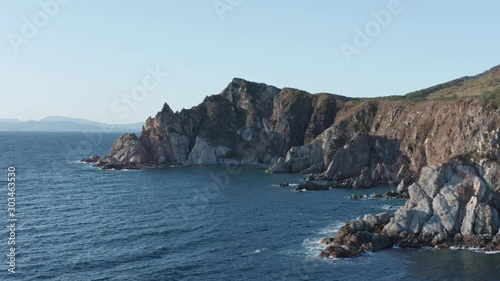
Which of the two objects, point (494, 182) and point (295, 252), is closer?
point (295, 252)

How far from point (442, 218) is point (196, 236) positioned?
136 feet

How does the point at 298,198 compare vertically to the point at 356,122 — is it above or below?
below

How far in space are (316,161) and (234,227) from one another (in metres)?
83.6

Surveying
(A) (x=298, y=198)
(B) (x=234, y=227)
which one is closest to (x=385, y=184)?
(A) (x=298, y=198)

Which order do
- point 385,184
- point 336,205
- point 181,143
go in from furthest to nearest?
point 181,143, point 385,184, point 336,205

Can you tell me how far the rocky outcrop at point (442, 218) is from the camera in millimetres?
77375

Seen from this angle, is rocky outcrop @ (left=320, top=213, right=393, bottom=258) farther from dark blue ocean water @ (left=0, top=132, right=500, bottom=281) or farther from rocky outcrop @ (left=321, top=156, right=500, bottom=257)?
dark blue ocean water @ (left=0, top=132, right=500, bottom=281)

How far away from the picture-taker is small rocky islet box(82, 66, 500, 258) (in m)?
79.5

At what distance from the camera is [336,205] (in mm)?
111062

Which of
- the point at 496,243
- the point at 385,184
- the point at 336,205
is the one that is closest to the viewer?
the point at 496,243

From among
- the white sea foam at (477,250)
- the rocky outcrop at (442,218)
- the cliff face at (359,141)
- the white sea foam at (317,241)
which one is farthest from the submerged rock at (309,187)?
the white sea foam at (477,250)

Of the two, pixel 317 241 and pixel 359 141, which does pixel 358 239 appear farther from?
pixel 359 141

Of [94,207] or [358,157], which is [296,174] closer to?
[358,157]

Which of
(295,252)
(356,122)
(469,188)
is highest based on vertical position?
(356,122)
